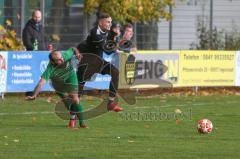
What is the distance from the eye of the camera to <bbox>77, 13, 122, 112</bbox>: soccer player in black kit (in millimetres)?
18344

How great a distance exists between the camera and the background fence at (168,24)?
29.1 m

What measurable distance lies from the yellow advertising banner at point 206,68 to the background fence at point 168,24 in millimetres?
4596

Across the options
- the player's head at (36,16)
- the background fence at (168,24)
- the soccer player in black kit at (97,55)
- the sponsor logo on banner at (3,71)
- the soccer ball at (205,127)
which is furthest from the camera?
the background fence at (168,24)

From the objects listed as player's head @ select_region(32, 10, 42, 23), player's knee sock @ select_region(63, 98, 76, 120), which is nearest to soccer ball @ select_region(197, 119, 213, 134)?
player's knee sock @ select_region(63, 98, 76, 120)

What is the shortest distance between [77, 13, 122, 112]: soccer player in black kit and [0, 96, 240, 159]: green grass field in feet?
2.37

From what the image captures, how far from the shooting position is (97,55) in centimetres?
1883

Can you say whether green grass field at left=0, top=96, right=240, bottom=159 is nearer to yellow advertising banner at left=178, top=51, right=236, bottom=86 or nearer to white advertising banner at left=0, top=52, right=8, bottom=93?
white advertising banner at left=0, top=52, right=8, bottom=93

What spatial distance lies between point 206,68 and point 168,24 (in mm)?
5771

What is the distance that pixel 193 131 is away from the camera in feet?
53.2

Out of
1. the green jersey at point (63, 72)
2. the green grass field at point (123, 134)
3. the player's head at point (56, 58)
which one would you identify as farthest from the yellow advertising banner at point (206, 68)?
the player's head at point (56, 58)

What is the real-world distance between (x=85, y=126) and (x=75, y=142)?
8.65 ft

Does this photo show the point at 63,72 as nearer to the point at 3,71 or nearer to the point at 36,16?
the point at 3,71

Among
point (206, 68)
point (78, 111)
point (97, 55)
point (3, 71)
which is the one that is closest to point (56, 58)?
point (78, 111)

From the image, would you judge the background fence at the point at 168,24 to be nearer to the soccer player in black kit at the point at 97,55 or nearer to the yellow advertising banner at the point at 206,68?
the yellow advertising banner at the point at 206,68
